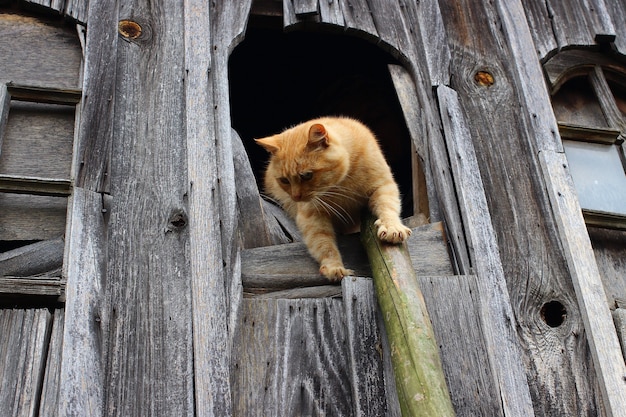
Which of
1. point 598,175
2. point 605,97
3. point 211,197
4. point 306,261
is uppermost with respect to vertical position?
point 605,97

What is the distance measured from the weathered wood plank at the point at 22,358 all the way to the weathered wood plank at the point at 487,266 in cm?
191

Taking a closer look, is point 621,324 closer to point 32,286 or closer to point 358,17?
point 358,17

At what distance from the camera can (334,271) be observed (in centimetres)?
350

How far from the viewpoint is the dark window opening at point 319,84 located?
18.8ft

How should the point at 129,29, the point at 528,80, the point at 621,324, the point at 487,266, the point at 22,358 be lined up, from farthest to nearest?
the point at 528,80
the point at 129,29
the point at 621,324
the point at 487,266
the point at 22,358

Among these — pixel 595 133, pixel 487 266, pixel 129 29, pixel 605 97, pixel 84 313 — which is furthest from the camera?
pixel 605 97

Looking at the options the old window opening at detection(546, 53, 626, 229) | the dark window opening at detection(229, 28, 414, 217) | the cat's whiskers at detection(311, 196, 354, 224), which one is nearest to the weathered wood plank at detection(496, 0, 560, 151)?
the old window opening at detection(546, 53, 626, 229)

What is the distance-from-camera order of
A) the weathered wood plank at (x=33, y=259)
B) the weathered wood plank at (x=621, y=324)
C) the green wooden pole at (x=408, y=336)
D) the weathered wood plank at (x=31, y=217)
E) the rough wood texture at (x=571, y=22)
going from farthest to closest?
the rough wood texture at (x=571, y=22) → the weathered wood plank at (x=621, y=324) → the weathered wood plank at (x=31, y=217) → the weathered wood plank at (x=33, y=259) → the green wooden pole at (x=408, y=336)

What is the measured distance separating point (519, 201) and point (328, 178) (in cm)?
104

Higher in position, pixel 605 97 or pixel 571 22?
pixel 571 22

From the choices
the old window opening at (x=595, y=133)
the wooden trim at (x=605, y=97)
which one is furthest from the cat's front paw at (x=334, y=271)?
the wooden trim at (x=605, y=97)

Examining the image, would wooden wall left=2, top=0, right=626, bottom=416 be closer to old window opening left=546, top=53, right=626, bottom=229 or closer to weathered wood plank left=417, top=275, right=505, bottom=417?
weathered wood plank left=417, top=275, right=505, bottom=417

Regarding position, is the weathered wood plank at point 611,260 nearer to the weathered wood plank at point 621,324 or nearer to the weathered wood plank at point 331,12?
the weathered wood plank at point 621,324

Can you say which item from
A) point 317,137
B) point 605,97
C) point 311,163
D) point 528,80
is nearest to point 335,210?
point 311,163
